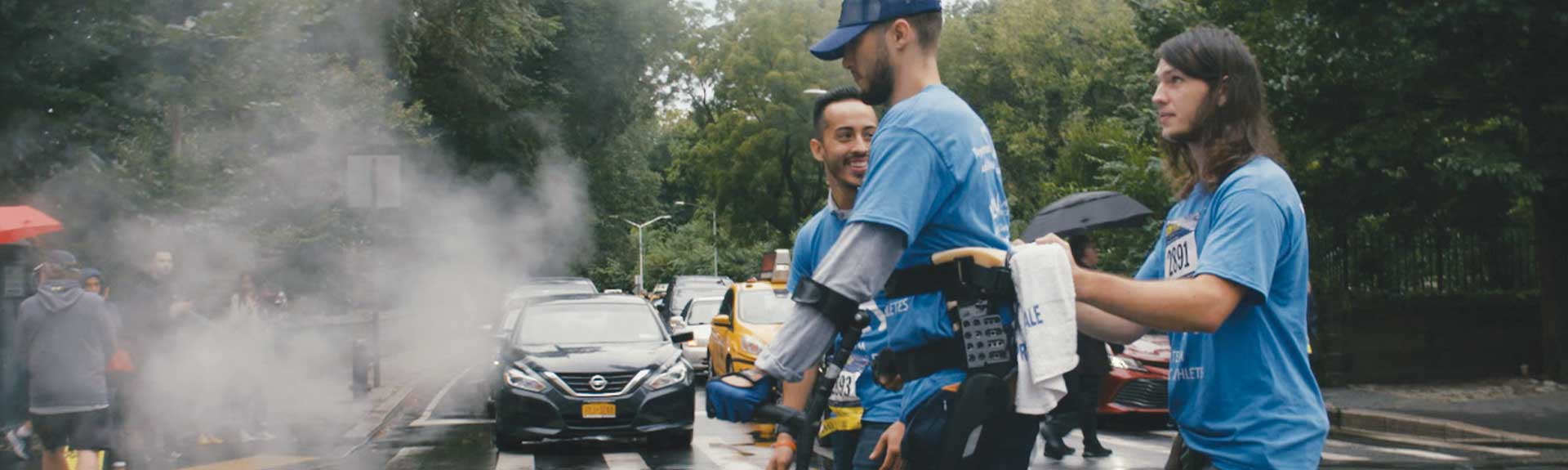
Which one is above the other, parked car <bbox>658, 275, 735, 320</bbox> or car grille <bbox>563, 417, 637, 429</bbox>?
parked car <bbox>658, 275, 735, 320</bbox>

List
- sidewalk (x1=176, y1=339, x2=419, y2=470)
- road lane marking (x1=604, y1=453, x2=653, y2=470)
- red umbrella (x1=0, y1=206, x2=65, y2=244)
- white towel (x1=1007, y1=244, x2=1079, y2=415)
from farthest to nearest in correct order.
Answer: sidewalk (x1=176, y1=339, x2=419, y2=470)
road lane marking (x1=604, y1=453, x2=653, y2=470)
red umbrella (x1=0, y1=206, x2=65, y2=244)
white towel (x1=1007, y1=244, x2=1079, y2=415)

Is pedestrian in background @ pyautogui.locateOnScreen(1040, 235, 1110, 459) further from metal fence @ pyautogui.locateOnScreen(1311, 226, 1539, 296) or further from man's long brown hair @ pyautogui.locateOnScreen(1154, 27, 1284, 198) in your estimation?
metal fence @ pyautogui.locateOnScreen(1311, 226, 1539, 296)

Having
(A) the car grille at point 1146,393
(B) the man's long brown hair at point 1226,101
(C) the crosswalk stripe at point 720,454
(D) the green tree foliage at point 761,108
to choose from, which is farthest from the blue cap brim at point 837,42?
(D) the green tree foliage at point 761,108

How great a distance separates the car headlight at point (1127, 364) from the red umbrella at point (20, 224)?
903 centimetres

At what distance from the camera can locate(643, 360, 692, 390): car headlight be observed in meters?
12.7

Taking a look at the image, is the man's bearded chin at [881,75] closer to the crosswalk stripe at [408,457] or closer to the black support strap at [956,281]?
the black support strap at [956,281]

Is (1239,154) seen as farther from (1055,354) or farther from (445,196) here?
(445,196)

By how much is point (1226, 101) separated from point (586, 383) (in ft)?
32.8

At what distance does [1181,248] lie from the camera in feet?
10.5

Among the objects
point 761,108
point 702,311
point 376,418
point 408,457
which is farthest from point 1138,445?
point 761,108

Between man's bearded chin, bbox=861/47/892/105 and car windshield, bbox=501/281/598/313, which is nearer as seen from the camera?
man's bearded chin, bbox=861/47/892/105

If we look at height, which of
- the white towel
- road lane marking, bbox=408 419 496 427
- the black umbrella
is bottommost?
road lane marking, bbox=408 419 496 427

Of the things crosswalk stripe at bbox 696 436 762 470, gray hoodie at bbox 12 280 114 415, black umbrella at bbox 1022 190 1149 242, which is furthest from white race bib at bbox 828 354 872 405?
crosswalk stripe at bbox 696 436 762 470

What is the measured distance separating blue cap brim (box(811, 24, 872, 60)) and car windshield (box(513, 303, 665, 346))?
10.6 m
